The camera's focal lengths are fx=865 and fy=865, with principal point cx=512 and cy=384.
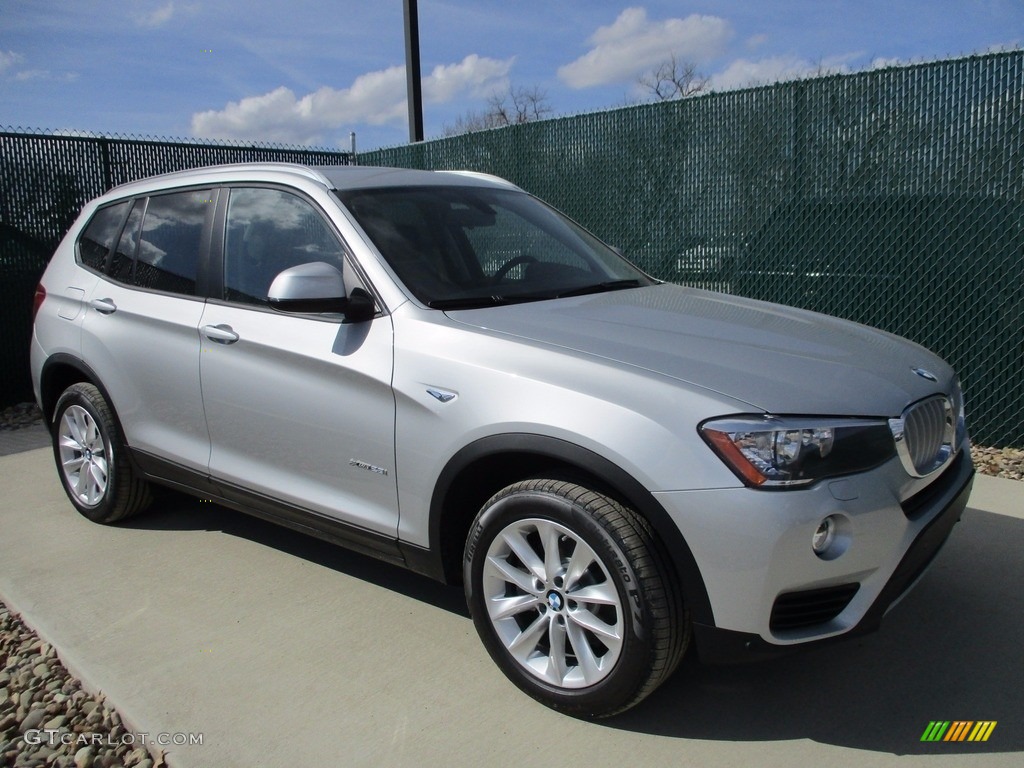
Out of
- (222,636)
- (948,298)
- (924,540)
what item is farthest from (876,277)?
(222,636)

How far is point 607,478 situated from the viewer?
251 centimetres

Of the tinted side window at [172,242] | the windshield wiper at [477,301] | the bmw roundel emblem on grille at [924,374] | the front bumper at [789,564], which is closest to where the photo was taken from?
the front bumper at [789,564]

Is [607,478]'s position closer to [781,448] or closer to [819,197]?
[781,448]

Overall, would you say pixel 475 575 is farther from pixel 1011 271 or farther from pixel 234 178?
pixel 1011 271

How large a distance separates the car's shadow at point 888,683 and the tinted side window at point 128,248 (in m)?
2.07

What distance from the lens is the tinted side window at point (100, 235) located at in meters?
4.60

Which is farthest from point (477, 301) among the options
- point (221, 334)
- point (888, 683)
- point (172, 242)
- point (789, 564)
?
point (888, 683)

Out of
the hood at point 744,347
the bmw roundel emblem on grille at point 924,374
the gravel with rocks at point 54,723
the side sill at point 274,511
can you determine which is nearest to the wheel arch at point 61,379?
the side sill at point 274,511

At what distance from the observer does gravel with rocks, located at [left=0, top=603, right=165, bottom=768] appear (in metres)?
2.72

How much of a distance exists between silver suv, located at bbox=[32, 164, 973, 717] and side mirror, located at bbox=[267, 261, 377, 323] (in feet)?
0.03

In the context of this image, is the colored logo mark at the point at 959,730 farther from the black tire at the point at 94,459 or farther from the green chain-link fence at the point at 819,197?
the black tire at the point at 94,459

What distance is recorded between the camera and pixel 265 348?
3469 mm

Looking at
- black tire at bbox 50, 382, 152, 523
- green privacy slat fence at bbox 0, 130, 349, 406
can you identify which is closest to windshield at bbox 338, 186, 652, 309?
black tire at bbox 50, 382, 152, 523

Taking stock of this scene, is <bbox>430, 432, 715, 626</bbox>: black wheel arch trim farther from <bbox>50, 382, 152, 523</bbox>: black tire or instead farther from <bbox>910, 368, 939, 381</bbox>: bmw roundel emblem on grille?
<bbox>50, 382, 152, 523</bbox>: black tire
